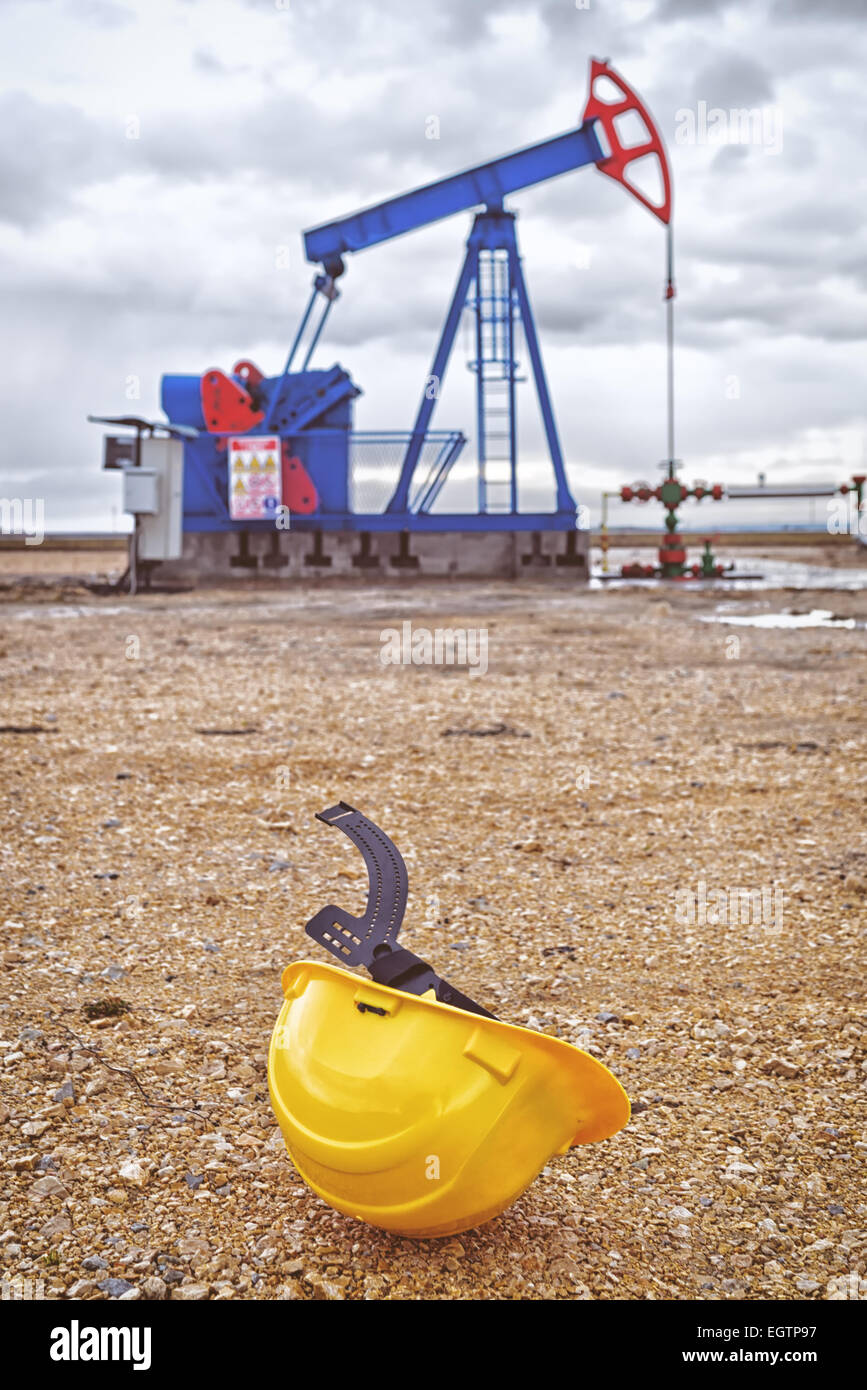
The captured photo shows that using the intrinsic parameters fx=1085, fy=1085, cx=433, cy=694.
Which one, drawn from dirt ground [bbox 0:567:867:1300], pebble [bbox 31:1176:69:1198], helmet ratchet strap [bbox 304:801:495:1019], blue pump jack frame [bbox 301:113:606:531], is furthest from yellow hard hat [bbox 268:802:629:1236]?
blue pump jack frame [bbox 301:113:606:531]

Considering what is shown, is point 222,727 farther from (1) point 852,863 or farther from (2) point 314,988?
(2) point 314,988


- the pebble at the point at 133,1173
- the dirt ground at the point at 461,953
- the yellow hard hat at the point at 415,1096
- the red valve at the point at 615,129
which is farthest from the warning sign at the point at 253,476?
the yellow hard hat at the point at 415,1096

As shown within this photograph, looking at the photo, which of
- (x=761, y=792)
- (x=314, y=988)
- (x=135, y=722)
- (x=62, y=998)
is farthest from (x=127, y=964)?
(x=135, y=722)

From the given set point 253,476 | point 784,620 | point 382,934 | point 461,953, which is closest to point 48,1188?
point 382,934

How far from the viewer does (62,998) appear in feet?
9.41

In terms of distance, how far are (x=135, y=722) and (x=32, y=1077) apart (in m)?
4.16

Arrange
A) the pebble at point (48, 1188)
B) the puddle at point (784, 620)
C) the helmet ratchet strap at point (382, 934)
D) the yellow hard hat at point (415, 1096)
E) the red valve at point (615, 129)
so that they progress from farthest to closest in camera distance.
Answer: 1. the red valve at point (615, 129)
2. the puddle at point (784, 620)
3. the pebble at point (48, 1188)
4. the helmet ratchet strap at point (382, 934)
5. the yellow hard hat at point (415, 1096)

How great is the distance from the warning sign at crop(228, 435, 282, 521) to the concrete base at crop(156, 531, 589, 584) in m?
0.60

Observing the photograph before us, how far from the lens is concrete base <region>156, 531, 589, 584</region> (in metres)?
19.4

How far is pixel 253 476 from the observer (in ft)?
63.1

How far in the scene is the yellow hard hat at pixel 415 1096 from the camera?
171 cm

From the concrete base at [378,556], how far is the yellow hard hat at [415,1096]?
17.6 metres

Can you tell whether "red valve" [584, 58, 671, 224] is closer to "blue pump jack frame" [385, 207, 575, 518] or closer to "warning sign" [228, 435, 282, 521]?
"blue pump jack frame" [385, 207, 575, 518]

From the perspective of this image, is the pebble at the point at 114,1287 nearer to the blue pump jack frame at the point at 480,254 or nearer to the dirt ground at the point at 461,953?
the dirt ground at the point at 461,953
